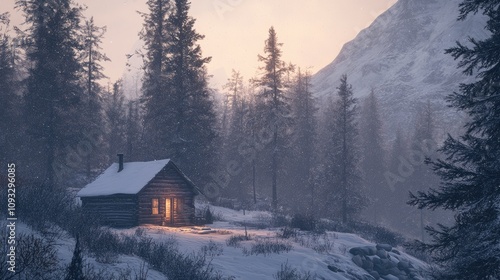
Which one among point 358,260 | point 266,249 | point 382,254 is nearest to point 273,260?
point 266,249

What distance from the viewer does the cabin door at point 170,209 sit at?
28.0 meters

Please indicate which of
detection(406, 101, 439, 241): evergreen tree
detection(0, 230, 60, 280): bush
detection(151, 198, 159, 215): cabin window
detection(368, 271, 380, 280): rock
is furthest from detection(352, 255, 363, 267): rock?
detection(406, 101, 439, 241): evergreen tree

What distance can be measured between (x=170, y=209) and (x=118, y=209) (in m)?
3.53

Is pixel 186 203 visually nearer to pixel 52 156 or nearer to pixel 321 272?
pixel 52 156

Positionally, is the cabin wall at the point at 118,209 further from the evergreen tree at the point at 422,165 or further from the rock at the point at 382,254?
the evergreen tree at the point at 422,165

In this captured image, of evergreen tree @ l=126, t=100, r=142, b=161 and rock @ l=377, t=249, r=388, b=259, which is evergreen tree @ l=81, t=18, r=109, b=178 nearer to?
evergreen tree @ l=126, t=100, r=142, b=161

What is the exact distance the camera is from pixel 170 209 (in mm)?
28156

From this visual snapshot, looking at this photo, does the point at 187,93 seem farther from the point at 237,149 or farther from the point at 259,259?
the point at 259,259

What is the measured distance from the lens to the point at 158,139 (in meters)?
37.8

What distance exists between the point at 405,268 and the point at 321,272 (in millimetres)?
7963

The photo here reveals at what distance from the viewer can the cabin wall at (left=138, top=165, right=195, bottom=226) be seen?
26.5 metres

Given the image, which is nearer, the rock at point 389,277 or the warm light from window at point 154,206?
the rock at point 389,277

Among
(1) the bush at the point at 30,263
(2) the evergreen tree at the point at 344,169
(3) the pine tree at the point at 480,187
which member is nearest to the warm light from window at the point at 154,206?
(1) the bush at the point at 30,263

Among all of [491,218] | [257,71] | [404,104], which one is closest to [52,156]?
[257,71]
